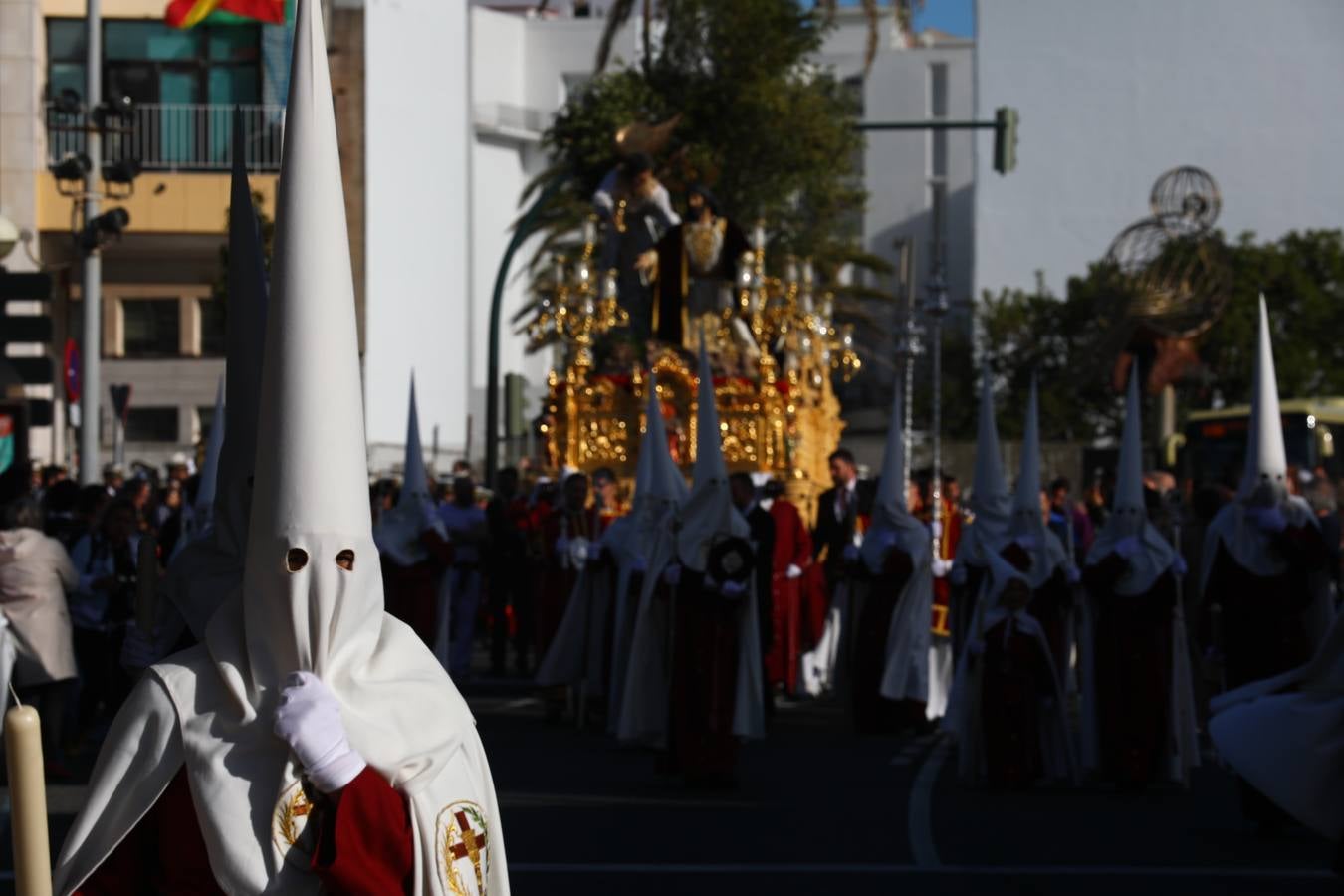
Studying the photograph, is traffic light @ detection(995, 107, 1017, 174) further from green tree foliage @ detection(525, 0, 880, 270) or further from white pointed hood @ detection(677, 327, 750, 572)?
white pointed hood @ detection(677, 327, 750, 572)

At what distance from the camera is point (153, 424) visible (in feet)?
137

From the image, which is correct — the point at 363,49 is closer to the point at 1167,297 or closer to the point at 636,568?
the point at 1167,297

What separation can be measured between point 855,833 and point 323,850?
7031 millimetres

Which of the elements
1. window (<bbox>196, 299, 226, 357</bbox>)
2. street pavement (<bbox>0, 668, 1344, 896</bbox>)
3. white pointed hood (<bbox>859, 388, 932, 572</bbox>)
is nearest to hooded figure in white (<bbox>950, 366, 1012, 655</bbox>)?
white pointed hood (<bbox>859, 388, 932, 572</bbox>)

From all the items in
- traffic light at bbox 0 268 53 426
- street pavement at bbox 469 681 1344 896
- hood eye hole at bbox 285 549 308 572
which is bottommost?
street pavement at bbox 469 681 1344 896

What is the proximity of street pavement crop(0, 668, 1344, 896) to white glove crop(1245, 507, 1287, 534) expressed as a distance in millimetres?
1543

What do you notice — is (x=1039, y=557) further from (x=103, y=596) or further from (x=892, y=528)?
(x=103, y=596)

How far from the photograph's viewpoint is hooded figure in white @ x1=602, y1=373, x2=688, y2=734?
52.8 feet

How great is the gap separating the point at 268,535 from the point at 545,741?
37.6ft

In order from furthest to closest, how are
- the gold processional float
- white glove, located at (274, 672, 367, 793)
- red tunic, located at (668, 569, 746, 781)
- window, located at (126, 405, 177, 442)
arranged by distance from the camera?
window, located at (126, 405, 177, 442)
the gold processional float
red tunic, located at (668, 569, 746, 781)
white glove, located at (274, 672, 367, 793)

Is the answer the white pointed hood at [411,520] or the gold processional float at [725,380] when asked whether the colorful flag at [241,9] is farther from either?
the white pointed hood at [411,520]

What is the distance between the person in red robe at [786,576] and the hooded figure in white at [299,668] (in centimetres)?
1434

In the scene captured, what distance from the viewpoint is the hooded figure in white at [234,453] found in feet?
17.5

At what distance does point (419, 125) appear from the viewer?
4906cm
